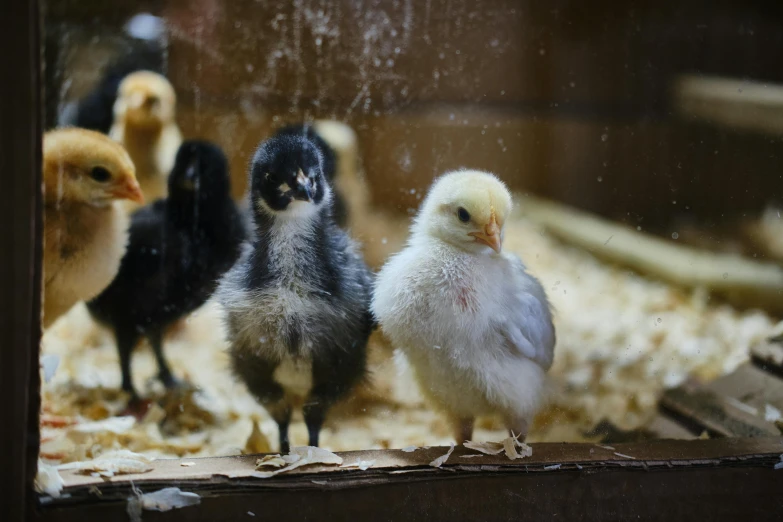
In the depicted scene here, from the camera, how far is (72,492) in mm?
926

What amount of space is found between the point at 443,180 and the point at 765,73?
0.88 m

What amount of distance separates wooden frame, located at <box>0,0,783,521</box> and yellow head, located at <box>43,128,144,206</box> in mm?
229

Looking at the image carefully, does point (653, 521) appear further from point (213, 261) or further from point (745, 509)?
point (213, 261)

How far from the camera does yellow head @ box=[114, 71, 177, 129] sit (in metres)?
1.27

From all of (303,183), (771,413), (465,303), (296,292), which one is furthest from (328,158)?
(771,413)

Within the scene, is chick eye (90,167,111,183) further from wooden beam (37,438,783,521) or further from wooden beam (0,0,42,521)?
wooden beam (37,438,783,521)

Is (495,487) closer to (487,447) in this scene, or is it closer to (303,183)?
(487,447)

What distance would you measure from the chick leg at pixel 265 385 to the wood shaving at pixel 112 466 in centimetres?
22

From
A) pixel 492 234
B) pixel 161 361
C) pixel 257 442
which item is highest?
pixel 492 234

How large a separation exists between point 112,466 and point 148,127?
2.27 ft

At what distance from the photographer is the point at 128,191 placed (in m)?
1.15

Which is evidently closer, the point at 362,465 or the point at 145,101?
the point at 362,465

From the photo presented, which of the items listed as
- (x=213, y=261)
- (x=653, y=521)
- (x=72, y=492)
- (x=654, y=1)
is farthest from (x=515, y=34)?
(x=72, y=492)

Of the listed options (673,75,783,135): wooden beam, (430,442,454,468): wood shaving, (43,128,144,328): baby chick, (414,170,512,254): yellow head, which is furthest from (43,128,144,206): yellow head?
(673,75,783,135): wooden beam
